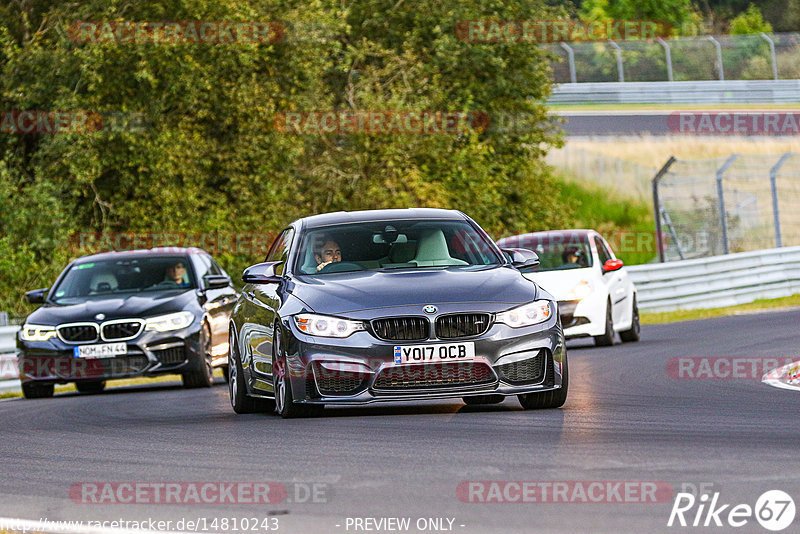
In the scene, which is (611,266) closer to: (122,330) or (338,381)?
(122,330)

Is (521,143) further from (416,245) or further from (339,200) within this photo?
(416,245)

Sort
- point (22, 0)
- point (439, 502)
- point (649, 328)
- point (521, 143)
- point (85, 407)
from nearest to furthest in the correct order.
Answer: point (439, 502), point (85, 407), point (649, 328), point (22, 0), point (521, 143)

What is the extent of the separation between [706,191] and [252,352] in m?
32.2

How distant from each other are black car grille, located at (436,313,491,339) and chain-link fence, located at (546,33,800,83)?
135 feet

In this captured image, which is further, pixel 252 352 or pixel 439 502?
pixel 252 352

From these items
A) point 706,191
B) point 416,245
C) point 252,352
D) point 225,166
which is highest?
point 416,245

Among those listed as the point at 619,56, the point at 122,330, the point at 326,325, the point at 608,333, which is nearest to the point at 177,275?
the point at 122,330

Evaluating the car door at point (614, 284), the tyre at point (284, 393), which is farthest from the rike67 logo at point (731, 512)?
the car door at point (614, 284)

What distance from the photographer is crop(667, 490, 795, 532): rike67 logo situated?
6.34 meters

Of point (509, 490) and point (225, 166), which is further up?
point (509, 490)

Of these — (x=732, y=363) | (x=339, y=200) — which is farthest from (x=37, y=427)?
(x=339, y=200)

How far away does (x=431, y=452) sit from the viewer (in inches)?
348

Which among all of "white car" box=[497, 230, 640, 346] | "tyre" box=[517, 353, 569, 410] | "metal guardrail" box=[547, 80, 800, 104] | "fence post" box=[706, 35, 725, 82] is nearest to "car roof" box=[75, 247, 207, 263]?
"white car" box=[497, 230, 640, 346]

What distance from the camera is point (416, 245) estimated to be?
38.3 feet
